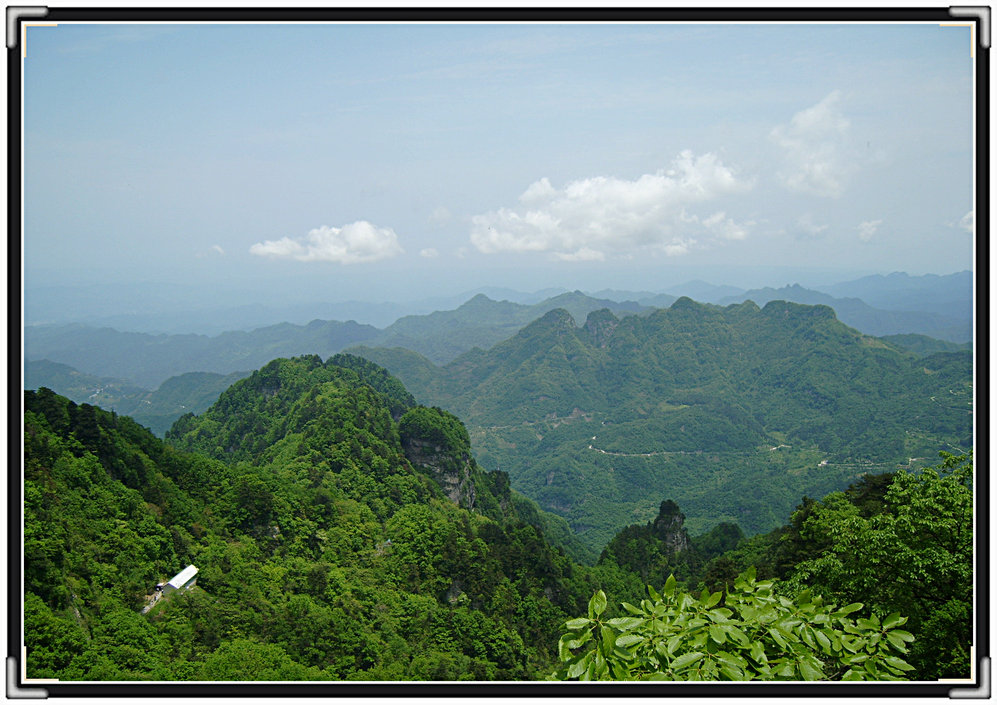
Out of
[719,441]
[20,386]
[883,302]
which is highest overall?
[883,302]

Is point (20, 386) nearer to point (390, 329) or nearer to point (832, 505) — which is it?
point (832, 505)

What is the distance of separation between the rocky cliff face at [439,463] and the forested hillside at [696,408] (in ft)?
90.4

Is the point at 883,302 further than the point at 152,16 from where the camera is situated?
Yes

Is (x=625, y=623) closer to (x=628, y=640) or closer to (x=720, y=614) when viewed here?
(x=628, y=640)

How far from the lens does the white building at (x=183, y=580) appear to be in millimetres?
9773

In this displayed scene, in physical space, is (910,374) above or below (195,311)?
below

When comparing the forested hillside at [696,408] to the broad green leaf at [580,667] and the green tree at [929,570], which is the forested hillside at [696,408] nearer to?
the green tree at [929,570]

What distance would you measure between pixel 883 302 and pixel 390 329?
136m

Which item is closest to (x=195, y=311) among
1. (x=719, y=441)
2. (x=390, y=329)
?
(x=390, y=329)

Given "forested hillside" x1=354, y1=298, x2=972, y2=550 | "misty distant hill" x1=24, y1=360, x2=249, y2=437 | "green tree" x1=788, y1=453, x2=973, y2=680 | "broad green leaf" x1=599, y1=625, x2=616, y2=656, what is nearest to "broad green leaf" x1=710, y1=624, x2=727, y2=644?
"broad green leaf" x1=599, y1=625, x2=616, y2=656

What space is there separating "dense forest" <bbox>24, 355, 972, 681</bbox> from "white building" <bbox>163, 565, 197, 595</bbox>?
19cm

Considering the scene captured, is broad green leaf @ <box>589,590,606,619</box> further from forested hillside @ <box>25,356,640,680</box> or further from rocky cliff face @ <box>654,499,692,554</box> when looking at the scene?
rocky cliff face @ <box>654,499,692,554</box>

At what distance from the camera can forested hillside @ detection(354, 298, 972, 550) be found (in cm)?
5700

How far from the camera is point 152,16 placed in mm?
3389
